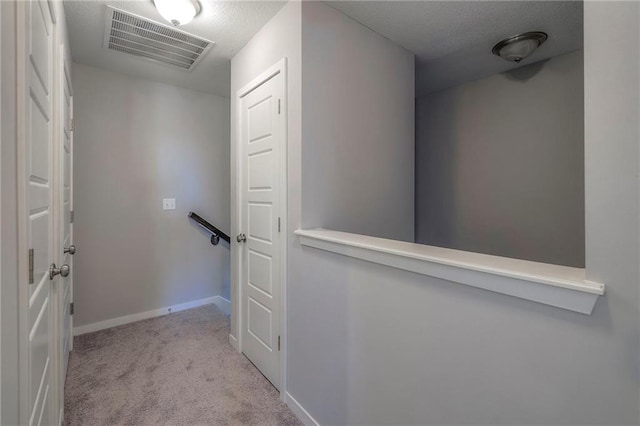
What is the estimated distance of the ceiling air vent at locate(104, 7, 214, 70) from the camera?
6.23 ft

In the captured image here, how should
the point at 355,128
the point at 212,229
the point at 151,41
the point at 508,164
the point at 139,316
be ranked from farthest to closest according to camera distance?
the point at 212,229 < the point at 139,316 < the point at 508,164 < the point at 151,41 < the point at 355,128

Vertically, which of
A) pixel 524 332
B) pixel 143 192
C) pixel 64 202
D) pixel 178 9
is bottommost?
pixel 524 332

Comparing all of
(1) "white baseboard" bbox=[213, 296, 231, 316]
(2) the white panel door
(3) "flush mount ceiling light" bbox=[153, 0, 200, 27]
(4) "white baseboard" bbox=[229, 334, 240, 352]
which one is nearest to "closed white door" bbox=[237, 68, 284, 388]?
(4) "white baseboard" bbox=[229, 334, 240, 352]

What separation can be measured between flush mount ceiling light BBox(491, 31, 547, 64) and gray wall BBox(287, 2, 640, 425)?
5.51ft

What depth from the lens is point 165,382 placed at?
6.25 feet

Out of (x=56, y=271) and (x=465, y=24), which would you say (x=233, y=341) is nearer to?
(x=56, y=271)

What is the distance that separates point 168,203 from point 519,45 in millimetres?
3351

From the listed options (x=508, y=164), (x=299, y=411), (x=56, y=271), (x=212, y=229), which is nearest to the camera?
(x=56, y=271)

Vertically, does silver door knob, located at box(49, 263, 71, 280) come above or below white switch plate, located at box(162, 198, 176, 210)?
below

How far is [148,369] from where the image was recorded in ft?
6.72

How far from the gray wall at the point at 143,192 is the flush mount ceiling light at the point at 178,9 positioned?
1382 millimetres

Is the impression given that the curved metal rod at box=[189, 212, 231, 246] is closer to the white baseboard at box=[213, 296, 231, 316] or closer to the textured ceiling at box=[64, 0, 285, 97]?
the white baseboard at box=[213, 296, 231, 316]

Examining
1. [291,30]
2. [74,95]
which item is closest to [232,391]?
[291,30]

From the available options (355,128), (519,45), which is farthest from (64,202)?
(519,45)
